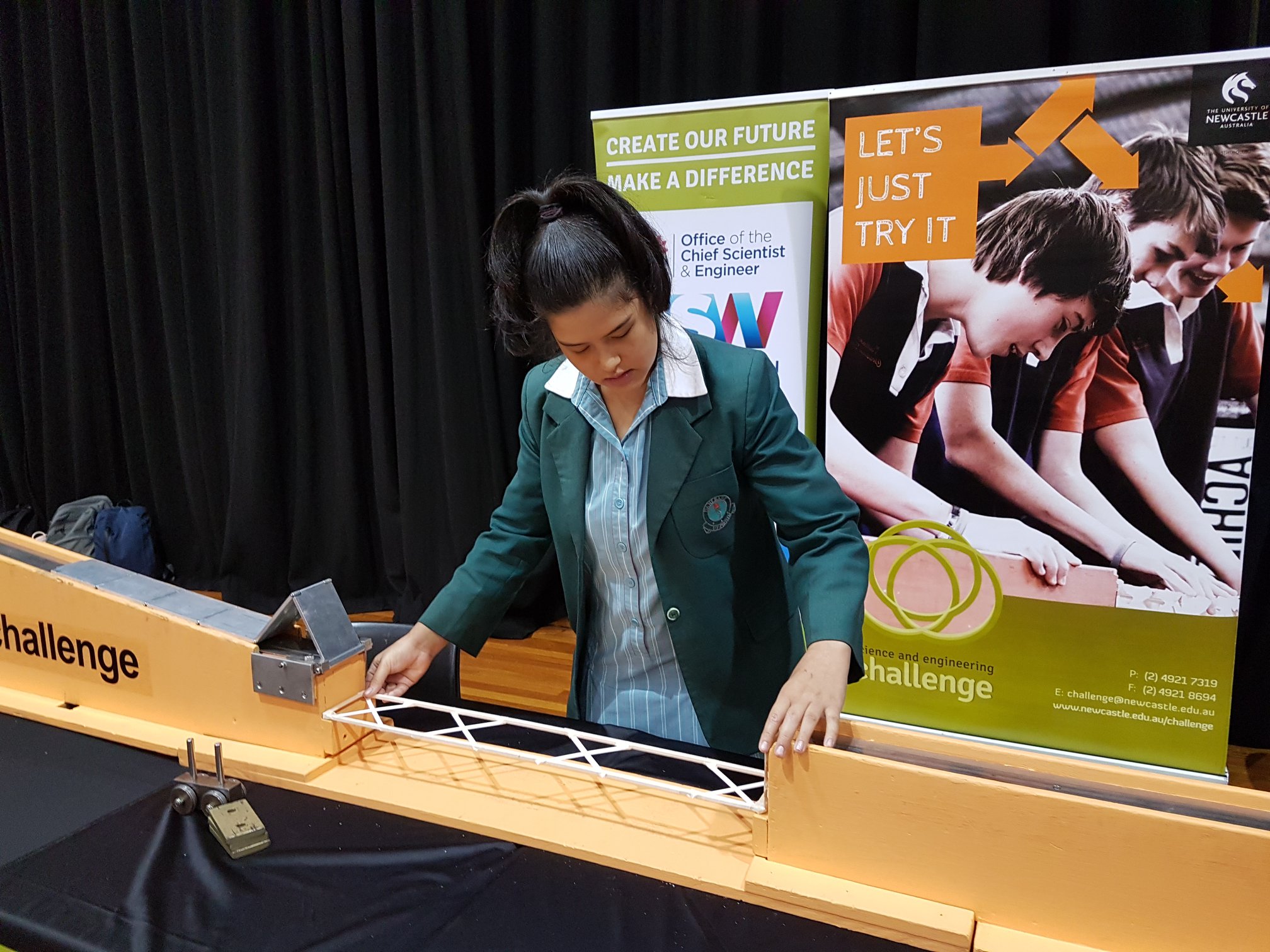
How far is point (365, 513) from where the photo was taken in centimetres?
391

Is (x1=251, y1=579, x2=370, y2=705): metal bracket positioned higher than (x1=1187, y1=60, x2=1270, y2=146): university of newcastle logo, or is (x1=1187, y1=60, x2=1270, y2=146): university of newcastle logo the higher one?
(x1=1187, y1=60, x2=1270, y2=146): university of newcastle logo

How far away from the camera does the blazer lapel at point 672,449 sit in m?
1.17

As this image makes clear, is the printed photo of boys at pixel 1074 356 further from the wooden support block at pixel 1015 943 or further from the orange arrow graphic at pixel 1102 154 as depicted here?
the wooden support block at pixel 1015 943

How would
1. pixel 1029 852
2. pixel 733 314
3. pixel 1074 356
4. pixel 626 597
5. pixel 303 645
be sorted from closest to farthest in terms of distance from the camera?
pixel 1029 852
pixel 303 645
pixel 626 597
pixel 1074 356
pixel 733 314

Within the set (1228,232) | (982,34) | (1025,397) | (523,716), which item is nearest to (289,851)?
(523,716)

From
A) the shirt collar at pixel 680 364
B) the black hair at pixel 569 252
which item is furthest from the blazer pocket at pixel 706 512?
the black hair at pixel 569 252

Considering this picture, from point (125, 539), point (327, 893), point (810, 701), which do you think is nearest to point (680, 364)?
point (810, 701)

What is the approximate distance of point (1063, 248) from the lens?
7.21ft

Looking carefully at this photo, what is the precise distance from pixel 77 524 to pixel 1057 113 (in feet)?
14.5

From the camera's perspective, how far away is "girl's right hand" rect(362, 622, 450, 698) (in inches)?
47.5

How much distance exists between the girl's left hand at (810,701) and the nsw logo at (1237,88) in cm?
185

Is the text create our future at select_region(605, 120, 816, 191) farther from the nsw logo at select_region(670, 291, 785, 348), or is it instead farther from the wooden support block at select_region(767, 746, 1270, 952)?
the wooden support block at select_region(767, 746, 1270, 952)

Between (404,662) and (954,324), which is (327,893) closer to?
(404,662)

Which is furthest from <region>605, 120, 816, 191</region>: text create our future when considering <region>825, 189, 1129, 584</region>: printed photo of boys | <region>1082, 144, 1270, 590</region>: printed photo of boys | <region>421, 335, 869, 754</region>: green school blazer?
<region>421, 335, 869, 754</region>: green school blazer
